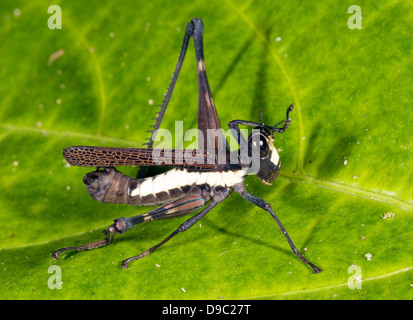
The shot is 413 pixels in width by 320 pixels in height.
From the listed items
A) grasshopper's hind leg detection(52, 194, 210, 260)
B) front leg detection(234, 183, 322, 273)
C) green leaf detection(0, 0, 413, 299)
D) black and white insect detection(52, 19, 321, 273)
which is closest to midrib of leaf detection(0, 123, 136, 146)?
green leaf detection(0, 0, 413, 299)

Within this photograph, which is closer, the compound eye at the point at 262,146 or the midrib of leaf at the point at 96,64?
the compound eye at the point at 262,146

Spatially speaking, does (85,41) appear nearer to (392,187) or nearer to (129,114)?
(129,114)

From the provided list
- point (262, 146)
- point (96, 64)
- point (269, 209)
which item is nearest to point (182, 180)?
point (262, 146)

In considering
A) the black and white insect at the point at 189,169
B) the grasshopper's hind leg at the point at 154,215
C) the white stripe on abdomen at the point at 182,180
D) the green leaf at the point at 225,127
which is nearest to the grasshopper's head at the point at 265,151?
the black and white insect at the point at 189,169

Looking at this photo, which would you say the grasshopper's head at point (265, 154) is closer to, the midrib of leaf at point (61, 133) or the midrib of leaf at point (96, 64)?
the midrib of leaf at point (61, 133)

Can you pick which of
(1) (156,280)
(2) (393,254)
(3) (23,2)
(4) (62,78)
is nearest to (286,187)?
(2) (393,254)

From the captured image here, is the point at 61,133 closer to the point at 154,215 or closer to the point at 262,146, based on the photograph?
the point at 154,215

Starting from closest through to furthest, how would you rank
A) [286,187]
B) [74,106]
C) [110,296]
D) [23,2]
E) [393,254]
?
[393,254], [110,296], [286,187], [74,106], [23,2]

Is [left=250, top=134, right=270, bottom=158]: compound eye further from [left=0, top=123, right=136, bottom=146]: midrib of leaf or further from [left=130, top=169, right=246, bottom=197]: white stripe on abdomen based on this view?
[left=0, top=123, right=136, bottom=146]: midrib of leaf
